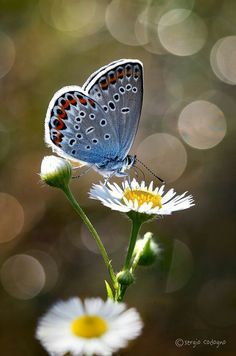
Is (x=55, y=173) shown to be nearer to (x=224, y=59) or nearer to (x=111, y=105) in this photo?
(x=111, y=105)

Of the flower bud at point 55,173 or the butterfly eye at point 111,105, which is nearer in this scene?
the flower bud at point 55,173

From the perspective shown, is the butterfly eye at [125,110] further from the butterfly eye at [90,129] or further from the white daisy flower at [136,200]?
the white daisy flower at [136,200]

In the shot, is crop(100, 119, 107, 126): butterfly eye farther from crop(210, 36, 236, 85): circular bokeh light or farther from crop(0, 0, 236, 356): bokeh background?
crop(210, 36, 236, 85): circular bokeh light

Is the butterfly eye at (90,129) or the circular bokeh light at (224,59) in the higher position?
the butterfly eye at (90,129)

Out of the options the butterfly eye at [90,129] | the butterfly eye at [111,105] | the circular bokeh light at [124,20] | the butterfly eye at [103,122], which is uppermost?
the butterfly eye at [111,105]

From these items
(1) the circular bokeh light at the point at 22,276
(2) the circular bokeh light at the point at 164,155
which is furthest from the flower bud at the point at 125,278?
(2) the circular bokeh light at the point at 164,155

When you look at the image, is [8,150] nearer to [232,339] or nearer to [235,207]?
[235,207]

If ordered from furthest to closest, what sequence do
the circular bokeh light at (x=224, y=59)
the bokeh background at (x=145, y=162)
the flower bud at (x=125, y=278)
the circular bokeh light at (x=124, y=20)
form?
the circular bokeh light at (x=124, y=20) < the circular bokeh light at (x=224, y=59) < the bokeh background at (x=145, y=162) < the flower bud at (x=125, y=278)
